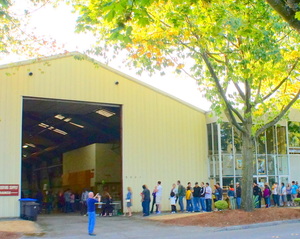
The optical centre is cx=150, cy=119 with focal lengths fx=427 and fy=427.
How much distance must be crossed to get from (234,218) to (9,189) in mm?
10222

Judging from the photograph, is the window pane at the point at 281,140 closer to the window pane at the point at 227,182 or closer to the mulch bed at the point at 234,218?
the window pane at the point at 227,182

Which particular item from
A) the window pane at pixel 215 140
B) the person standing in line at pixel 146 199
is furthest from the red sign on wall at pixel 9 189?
the window pane at pixel 215 140

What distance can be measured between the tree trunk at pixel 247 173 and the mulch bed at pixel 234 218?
0.47 m

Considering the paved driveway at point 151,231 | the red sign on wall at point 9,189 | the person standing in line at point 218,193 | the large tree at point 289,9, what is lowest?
the paved driveway at point 151,231

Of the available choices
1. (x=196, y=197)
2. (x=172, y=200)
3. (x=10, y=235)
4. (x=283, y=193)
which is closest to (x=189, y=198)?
(x=196, y=197)

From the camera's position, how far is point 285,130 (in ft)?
93.6

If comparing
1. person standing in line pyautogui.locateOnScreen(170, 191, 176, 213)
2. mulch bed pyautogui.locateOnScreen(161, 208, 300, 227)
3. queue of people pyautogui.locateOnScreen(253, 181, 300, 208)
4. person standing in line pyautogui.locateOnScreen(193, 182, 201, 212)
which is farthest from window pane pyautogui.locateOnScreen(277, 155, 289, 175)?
person standing in line pyautogui.locateOnScreen(170, 191, 176, 213)

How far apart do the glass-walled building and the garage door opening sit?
581 centimetres

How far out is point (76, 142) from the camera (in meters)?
35.2

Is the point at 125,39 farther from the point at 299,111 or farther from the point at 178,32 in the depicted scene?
the point at 299,111

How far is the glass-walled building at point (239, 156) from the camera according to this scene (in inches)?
996

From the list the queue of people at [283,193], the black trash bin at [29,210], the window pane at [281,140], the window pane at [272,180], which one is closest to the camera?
the black trash bin at [29,210]

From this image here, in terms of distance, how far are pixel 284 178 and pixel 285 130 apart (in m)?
3.22

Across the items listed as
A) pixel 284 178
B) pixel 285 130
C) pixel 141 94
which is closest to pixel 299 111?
pixel 285 130
